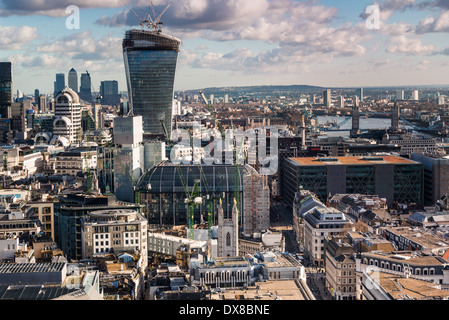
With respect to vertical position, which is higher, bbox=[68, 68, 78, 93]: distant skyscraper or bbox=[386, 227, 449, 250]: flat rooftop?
bbox=[68, 68, 78, 93]: distant skyscraper

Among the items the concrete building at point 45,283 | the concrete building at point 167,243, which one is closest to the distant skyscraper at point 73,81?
the concrete building at point 167,243

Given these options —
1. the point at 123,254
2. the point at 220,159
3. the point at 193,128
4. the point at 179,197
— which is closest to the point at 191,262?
the point at 123,254

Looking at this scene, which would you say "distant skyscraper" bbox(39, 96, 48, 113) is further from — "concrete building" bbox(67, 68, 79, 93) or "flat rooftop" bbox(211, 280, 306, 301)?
"flat rooftop" bbox(211, 280, 306, 301)

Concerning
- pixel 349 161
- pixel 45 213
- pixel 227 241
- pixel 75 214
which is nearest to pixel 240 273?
pixel 227 241

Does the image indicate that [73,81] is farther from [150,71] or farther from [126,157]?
[126,157]

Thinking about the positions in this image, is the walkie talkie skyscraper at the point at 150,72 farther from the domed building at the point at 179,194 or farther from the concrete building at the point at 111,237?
the concrete building at the point at 111,237

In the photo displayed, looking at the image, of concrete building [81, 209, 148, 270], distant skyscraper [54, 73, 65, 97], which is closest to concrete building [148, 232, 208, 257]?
concrete building [81, 209, 148, 270]
